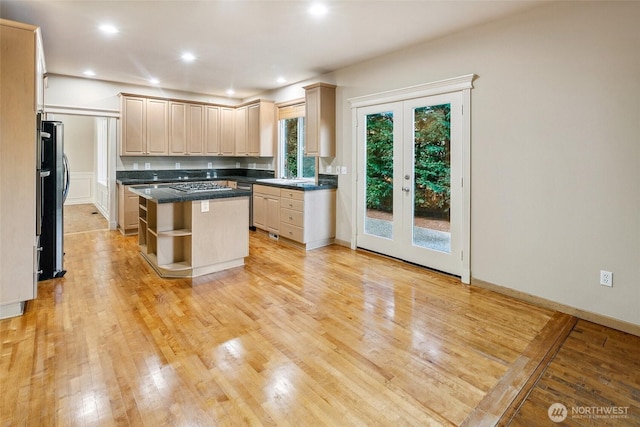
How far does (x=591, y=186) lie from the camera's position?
2.84 meters

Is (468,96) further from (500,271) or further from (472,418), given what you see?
(472,418)

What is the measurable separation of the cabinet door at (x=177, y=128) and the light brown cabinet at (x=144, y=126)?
0.07 metres

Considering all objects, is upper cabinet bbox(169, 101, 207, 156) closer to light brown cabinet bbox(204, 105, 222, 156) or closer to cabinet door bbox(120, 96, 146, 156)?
light brown cabinet bbox(204, 105, 222, 156)

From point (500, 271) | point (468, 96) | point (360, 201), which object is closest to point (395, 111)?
point (468, 96)

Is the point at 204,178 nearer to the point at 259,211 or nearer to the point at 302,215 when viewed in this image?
the point at 259,211

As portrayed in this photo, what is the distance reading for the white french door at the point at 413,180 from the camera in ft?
12.6

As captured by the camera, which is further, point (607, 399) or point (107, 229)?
point (107, 229)

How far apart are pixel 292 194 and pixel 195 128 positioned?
2.82 metres

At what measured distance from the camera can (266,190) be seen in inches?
231

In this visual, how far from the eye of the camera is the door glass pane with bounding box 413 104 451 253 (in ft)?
12.8

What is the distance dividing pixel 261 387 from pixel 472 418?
1104 mm

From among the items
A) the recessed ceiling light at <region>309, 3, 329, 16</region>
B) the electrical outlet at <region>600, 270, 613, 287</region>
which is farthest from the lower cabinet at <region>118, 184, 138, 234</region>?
the electrical outlet at <region>600, 270, 613, 287</region>

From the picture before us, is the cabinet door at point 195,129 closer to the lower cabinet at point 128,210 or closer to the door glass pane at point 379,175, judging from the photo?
the lower cabinet at point 128,210

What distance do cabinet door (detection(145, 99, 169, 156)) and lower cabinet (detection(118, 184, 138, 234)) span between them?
2.74ft
